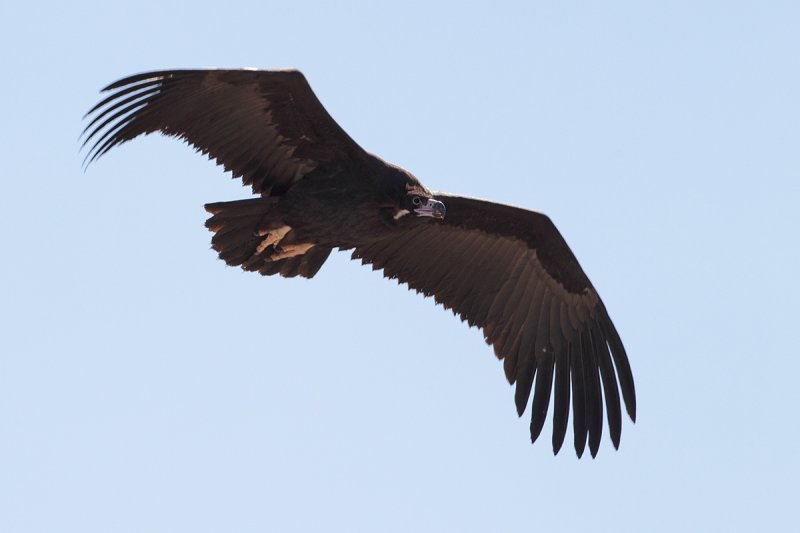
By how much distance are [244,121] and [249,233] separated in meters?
0.97

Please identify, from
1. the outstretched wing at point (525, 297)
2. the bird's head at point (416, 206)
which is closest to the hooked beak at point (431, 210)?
the bird's head at point (416, 206)

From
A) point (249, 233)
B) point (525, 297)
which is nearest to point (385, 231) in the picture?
point (249, 233)

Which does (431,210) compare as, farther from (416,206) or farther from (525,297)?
(525,297)

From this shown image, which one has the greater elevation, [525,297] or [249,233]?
[525,297]

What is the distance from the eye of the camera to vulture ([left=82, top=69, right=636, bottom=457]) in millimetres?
11242

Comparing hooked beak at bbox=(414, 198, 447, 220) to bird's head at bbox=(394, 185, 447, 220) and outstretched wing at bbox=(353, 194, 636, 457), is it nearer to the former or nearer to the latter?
bird's head at bbox=(394, 185, 447, 220)

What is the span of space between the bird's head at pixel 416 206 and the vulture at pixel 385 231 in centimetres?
1

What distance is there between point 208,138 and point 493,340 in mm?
3379

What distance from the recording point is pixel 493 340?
43.3ft

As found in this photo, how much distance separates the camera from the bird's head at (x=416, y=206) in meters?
11.5

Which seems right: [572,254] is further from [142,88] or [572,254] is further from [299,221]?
[142,88]

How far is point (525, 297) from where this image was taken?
13.3 meters

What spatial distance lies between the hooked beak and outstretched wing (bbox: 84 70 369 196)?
65 cm

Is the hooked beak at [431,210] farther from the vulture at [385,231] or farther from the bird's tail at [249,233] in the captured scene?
the bird's tail at [249,233]
